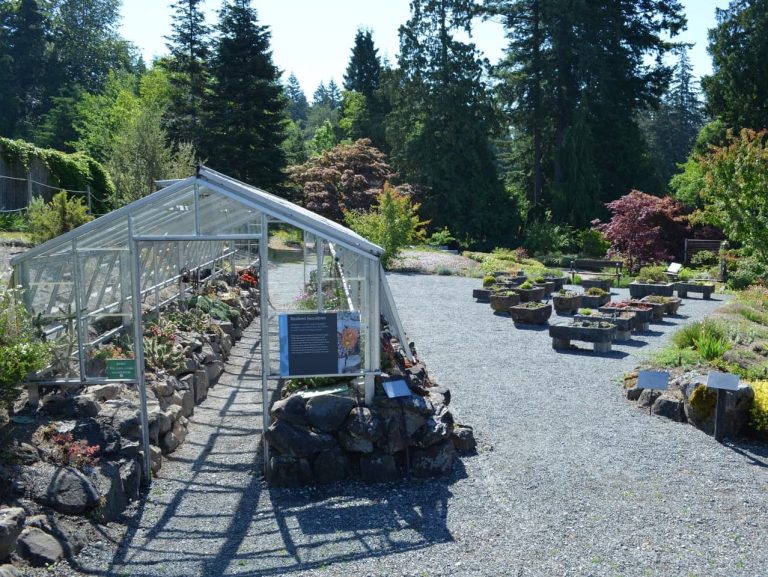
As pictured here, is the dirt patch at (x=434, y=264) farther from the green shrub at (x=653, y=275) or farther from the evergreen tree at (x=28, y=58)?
the evergreen tree at (x=28, y=58)

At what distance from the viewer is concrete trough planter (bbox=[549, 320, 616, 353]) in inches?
539

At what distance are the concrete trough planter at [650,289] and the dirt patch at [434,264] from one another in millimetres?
7059

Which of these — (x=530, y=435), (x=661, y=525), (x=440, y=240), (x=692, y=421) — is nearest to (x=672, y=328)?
(x=692, y=421)

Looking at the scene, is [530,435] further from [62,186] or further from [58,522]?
[62,186]

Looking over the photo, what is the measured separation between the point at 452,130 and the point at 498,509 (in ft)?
112

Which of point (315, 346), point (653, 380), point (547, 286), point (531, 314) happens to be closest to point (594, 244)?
point (547, 286)

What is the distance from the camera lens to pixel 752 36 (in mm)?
33531

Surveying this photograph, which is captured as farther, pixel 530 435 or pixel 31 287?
pixel 530 435

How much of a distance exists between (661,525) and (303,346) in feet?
13.0

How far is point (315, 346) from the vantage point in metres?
7.76

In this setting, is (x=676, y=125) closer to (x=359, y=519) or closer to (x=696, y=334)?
(x=696, y=334)

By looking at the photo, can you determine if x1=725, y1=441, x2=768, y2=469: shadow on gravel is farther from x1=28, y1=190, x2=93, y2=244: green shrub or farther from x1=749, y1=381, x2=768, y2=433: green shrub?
x1=28, y1=190, x2=93, y2=244: green shrub

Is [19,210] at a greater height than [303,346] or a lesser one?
greater

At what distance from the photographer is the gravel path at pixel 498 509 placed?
5.76 m
